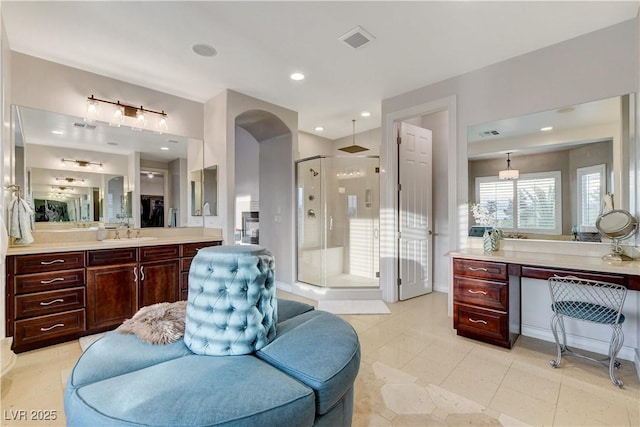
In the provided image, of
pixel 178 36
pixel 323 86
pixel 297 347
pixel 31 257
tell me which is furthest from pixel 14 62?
pixel 297 347

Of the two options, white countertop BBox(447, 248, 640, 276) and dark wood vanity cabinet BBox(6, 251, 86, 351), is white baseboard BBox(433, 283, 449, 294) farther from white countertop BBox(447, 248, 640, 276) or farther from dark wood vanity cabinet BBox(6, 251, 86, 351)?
dark wood vanity cabinet BBox(6, 251, 86, 351)

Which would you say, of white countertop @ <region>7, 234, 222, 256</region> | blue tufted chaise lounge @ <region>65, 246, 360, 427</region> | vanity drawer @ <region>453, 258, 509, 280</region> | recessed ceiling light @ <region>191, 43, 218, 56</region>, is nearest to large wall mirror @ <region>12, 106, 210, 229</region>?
white countertop @ <region>7, 234, 222, 256</region>

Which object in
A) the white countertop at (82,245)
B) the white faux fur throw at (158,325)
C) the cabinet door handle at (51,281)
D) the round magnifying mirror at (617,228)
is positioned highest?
the round magnifying mirror at (617,228)

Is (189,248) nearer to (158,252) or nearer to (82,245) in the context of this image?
(158,252)

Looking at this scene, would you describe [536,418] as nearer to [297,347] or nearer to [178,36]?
[297,347]

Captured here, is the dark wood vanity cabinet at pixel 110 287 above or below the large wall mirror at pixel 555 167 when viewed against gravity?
below

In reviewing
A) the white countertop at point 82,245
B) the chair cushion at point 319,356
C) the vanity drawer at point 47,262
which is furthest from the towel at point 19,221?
the chair cushion at point 319,356

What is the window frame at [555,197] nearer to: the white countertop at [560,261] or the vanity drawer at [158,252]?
the white countertop at [560,261]

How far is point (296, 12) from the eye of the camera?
2.29 metres

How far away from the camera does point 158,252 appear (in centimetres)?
327

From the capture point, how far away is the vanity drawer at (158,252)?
3.17 metres

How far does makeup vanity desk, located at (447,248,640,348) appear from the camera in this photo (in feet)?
7.74

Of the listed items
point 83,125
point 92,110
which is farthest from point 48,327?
point 92,110

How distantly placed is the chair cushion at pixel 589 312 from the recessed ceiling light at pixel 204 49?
3.75 meters
